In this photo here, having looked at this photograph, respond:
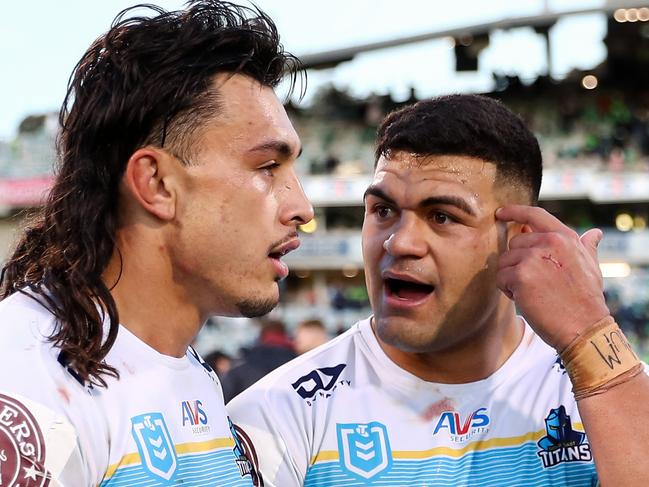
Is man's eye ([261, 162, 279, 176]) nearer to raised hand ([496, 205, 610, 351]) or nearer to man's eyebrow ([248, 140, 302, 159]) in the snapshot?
man's eyebrow ([248, 140, 302, 159])

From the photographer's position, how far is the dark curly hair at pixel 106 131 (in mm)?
2066

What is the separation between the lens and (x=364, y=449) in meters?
2.59

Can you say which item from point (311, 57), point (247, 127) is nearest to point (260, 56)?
point (247, 127)

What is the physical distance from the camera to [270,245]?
7.41ft

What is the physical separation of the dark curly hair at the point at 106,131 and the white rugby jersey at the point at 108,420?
80 mm

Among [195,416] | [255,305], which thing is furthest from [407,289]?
[195,416]

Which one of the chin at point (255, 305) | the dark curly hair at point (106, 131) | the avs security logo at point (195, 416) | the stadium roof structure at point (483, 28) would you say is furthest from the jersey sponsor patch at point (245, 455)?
the stadium roof structure at point (483, 28)

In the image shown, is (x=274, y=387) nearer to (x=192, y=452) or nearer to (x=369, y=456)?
(x=369, y=456)

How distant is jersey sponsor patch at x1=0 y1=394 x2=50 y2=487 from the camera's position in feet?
5.56

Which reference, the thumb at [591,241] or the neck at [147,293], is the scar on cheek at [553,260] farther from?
the neck at [147,293]

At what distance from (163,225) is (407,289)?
0.88m

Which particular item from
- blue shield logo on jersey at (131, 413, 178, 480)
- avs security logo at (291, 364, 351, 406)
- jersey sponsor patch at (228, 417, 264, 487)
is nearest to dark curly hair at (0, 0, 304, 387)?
blue shield logo on jersey at (131, 413, 178, 480)

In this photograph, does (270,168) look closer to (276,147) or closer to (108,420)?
(276,147)

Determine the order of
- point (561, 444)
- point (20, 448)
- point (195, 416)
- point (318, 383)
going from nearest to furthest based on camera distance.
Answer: point (20, 448) → point (195, 416) → point (561, 444) → point (318, 383)
